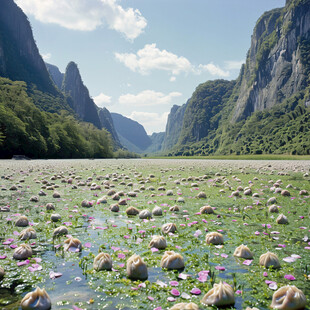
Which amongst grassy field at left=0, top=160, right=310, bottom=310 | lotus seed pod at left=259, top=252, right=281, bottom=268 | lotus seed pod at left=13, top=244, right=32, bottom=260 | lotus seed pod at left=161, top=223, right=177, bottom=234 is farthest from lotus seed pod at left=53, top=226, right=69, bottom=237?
lotus seed pod at left=259, top=252, right=281, bottom=268

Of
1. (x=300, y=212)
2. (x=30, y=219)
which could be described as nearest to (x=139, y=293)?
(x=30, y=219)

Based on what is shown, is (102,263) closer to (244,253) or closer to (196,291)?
(196,291)

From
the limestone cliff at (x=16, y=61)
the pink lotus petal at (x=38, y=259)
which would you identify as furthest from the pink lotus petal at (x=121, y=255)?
the limestone cliff at (x=16, y=61)

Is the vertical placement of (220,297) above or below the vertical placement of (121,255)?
above

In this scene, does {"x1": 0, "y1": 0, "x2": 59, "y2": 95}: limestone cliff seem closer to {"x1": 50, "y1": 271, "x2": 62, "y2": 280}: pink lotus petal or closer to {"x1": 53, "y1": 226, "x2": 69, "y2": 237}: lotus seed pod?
{"x1": 53, "y1": 226, "x2": 69, "y2": 237}: lotus seed pod

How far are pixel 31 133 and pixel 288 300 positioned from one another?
6475 cm

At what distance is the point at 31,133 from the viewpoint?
58.9m

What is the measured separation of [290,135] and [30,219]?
186669mm

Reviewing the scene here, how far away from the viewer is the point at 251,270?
3.68 m

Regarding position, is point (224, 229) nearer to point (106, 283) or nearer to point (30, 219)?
point (106, 283)

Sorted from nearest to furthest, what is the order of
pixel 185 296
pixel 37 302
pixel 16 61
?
1. pixel 37 302
2. pixel 185 296
3. pixel 16 61

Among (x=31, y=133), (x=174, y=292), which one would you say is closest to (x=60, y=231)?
(x=174, y=292)

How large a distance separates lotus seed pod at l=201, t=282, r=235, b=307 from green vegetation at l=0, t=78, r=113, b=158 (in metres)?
55.4

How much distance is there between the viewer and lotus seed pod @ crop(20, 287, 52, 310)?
2.62m
